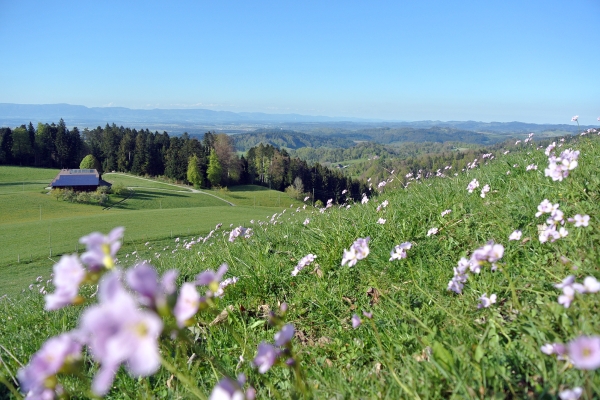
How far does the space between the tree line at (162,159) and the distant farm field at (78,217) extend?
615 cm

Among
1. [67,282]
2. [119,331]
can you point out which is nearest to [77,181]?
[67,282]

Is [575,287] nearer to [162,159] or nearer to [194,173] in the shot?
[194,173]

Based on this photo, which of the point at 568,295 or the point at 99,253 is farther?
the point at 568,295

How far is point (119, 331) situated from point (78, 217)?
1516 inches

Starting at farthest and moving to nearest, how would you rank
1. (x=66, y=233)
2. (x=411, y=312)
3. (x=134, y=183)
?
(x=134, y=183) → (x=66, y=233) → (x=411, y=312)

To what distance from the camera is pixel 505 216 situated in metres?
3.39

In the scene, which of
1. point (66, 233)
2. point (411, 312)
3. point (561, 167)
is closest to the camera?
point (411, 312)

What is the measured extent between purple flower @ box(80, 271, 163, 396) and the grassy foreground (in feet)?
1.43

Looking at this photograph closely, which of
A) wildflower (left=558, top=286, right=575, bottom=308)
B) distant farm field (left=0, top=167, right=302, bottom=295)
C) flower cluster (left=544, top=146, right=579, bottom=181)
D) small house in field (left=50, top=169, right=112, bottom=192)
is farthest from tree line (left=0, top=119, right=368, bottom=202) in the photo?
wildflower (left=558, top=286, right=575, bottom=308)

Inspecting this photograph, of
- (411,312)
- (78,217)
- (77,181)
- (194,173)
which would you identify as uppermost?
(411,312)

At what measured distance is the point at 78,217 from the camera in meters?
34.3

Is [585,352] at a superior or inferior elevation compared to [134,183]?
superior

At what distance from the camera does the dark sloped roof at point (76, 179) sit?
48.5 metres

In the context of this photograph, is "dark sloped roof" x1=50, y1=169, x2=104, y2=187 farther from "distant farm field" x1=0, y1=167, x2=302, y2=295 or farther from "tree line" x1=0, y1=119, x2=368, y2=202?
"tree line" x1=0, y1=119, x2=368, y2=202
